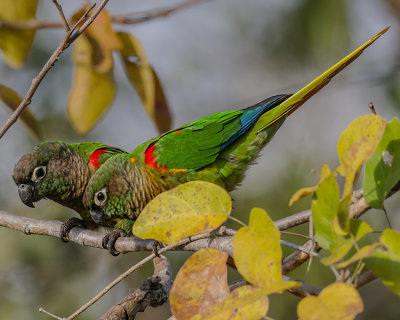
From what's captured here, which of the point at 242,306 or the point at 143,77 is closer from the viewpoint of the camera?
the point at 242,306

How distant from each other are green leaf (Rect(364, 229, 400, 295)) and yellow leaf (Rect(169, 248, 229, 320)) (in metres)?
0.40

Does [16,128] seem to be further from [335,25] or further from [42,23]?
[335,25]

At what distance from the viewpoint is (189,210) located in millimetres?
1438

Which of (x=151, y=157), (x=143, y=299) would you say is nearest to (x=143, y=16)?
(x=151, y=157)

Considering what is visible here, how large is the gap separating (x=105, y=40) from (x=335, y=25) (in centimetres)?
335

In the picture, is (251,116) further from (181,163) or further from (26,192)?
(26,192)

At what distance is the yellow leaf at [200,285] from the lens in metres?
1.39

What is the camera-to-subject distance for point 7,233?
508 centimetres

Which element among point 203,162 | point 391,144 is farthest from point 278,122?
point 391,144

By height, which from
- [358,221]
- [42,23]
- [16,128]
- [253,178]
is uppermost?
[42,23]

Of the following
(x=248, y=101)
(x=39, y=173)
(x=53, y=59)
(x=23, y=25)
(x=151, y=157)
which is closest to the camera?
(x=53, y=59)

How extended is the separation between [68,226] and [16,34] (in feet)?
3.89

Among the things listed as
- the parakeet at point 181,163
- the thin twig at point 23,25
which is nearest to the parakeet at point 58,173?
the parakeet at point 181,163

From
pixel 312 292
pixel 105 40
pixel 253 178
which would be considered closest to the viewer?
pixel 312 292
